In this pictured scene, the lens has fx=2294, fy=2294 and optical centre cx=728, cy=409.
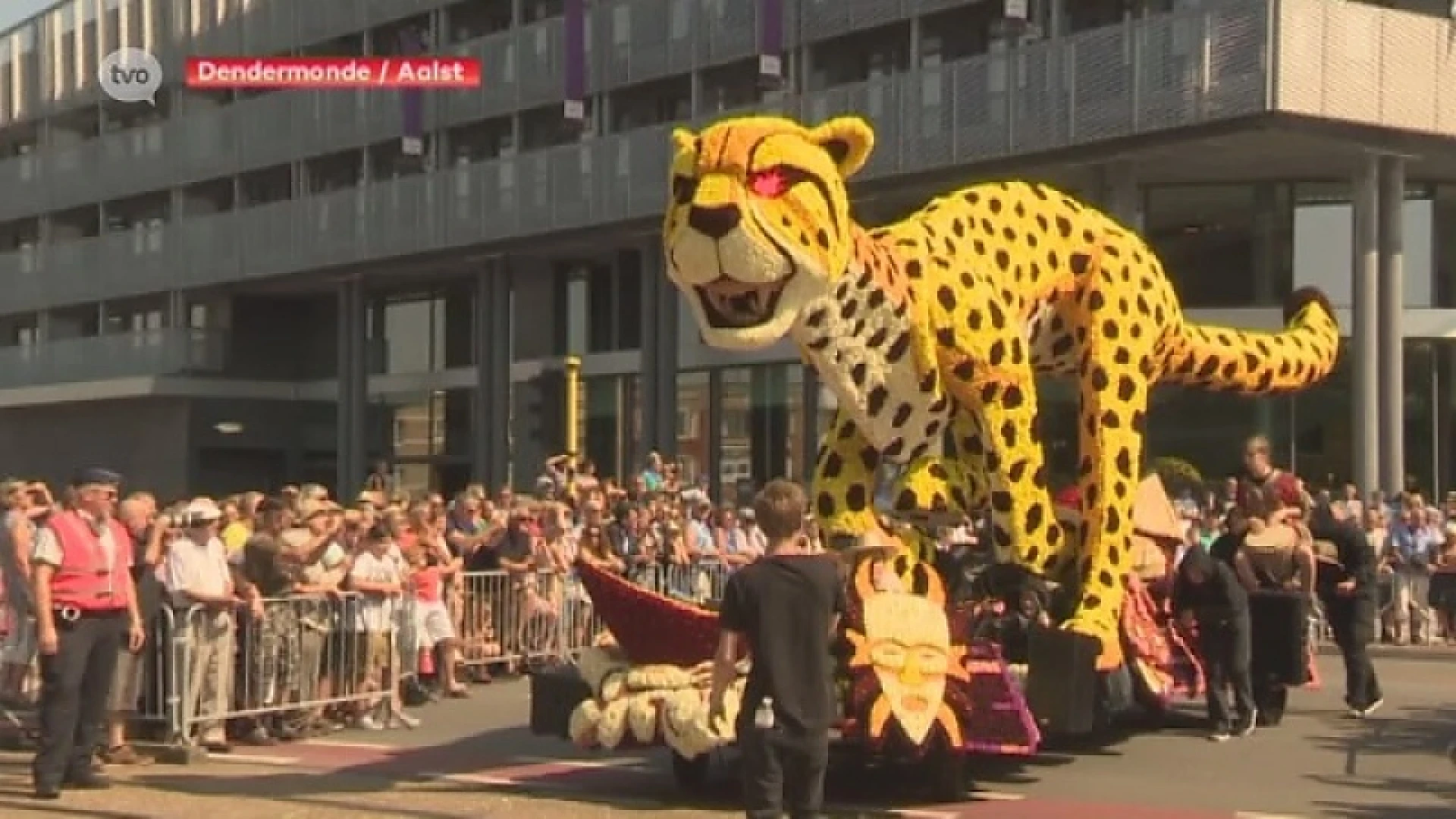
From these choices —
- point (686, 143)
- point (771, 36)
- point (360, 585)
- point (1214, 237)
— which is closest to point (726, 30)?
point (771, 36)

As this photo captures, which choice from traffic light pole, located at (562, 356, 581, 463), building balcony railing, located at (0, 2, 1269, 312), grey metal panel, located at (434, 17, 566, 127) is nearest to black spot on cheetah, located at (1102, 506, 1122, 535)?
building balcony railing, located at (0, 2, 1269, 312)

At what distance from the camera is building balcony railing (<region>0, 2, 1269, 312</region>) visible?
29.0m

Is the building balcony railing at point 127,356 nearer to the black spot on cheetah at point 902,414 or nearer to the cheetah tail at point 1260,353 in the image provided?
the cheetah tail at point 1260,353

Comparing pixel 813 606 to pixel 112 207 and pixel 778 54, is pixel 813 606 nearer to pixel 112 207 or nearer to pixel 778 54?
pixel 778 54

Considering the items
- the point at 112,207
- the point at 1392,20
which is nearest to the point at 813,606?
the point at 1392,20

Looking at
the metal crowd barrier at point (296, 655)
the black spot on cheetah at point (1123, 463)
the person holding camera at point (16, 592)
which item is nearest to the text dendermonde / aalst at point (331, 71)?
the metal crowd barrier at point (296, 655)

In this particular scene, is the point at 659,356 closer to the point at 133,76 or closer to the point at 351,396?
the point at 351,396

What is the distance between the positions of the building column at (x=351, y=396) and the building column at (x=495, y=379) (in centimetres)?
470

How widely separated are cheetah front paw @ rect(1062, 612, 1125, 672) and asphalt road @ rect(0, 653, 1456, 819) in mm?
725

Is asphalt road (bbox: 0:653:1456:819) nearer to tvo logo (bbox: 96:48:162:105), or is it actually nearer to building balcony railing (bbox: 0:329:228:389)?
building balcony railing (bbox: 0:329:228:389)

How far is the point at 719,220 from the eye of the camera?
11.9 m

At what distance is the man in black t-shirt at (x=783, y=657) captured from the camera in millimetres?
9750

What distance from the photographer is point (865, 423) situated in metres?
13.4

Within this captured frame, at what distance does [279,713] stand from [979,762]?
523 centimetres
